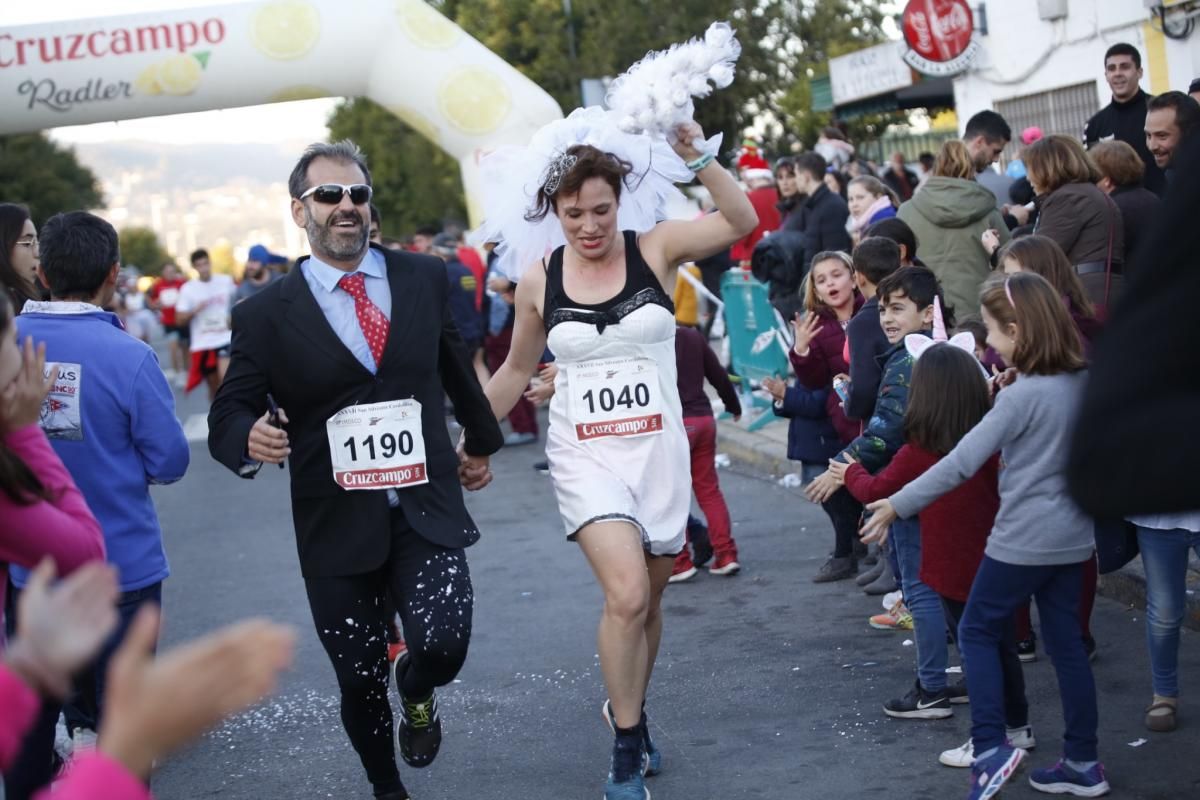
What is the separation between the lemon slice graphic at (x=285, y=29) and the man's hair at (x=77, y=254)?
1433 centimetres

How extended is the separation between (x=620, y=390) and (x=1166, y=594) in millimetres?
1907

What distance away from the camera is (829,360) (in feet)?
25.6

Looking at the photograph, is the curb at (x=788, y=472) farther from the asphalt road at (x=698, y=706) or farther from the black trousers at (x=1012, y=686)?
the black trousers at (x=1012, y=686)

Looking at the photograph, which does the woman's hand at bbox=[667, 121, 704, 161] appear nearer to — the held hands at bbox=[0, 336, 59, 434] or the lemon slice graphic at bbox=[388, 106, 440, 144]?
the held hands at bbox=[0, 336, 59, 434]

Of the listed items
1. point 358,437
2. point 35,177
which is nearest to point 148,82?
point 358,437

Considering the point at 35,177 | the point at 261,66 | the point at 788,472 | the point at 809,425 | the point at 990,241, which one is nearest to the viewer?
the point at 809,425

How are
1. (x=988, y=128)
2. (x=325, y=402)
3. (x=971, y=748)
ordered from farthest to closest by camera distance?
(x=988, y=128) → (x=971, y=748) → (x=325, y=402)

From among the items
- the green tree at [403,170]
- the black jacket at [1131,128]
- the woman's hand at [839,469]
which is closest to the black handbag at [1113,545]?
the woman's hand at [839,469]

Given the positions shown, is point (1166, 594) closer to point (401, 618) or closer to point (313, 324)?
point (401, 618)

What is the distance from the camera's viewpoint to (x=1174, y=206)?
5.38ft

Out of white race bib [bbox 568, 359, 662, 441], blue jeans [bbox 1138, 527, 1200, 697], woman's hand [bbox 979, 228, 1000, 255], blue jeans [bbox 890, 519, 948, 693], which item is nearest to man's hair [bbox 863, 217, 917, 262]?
woman's hand [bbox 979, 228, 1000, 255]

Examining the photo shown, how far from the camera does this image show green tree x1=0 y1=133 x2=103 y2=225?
58.7 m

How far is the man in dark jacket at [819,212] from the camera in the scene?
11.3 m

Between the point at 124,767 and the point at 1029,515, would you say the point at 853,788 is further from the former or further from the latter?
the point at 124,767
